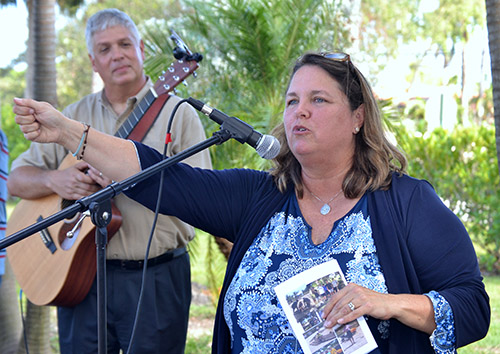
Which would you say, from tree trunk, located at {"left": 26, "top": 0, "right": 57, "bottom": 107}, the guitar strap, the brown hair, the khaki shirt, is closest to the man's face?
the khaki shirt

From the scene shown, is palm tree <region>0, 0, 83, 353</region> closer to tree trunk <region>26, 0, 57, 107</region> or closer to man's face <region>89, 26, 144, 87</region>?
tree trunk <region>26, 0, 57, 107</region>

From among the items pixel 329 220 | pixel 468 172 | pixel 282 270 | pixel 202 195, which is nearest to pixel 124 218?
pixel 202 195

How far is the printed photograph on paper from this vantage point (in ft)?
6.83

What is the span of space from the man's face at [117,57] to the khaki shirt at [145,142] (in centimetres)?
11

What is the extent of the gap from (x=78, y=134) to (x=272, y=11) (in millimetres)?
3989

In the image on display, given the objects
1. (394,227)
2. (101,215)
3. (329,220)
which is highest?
(101,215)

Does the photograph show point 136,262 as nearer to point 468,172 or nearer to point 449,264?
point 449,264

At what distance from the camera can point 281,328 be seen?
2297 mm

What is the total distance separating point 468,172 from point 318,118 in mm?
6346

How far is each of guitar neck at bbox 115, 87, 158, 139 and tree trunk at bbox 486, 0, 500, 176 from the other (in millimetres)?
1811

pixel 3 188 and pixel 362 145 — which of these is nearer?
pixel 362 145

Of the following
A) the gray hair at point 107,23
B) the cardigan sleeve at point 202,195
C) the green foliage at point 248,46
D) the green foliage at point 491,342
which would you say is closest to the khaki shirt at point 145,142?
the gray hair at point 107,23

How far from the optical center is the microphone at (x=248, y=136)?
2.09m

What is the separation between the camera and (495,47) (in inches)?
123
